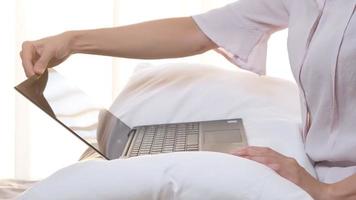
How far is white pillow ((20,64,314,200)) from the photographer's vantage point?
1.93ft

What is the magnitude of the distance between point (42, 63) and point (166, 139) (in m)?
0.23

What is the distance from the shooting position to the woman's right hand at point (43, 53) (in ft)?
Result: 3.00

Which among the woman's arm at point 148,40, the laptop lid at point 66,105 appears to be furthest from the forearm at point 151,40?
the laptop lid at point 66,105

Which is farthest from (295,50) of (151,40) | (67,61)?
(67,61)

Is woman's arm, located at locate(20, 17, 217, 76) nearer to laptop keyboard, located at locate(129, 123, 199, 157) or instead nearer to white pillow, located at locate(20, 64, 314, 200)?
white pillow, located at locate(20, 64, 314, 200)

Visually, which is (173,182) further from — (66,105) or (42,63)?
(42,63)

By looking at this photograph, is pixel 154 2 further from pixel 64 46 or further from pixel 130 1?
pixel 64 46

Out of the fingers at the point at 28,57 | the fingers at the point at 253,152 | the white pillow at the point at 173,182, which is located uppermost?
the fingers at the point at 28,57

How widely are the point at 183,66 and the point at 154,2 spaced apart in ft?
1.78

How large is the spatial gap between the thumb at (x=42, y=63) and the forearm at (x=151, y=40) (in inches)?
5.0

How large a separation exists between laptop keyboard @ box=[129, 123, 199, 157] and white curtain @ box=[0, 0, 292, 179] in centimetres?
61

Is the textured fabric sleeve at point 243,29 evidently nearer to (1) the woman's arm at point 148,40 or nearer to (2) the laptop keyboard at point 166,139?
(1) the woman's arm at point 148,40

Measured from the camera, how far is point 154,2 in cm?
165

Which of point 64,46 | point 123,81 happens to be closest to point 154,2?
point 123,81
